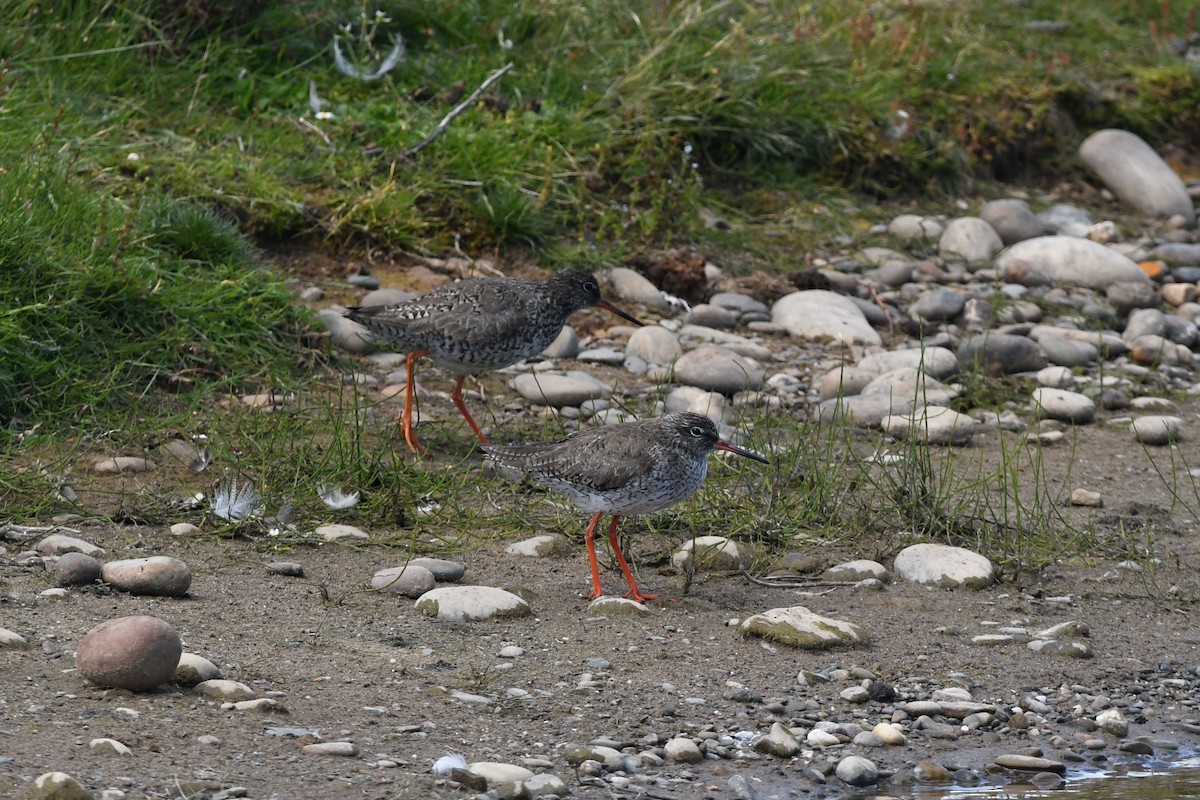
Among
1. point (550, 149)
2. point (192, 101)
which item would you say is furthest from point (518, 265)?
point (192, 101)

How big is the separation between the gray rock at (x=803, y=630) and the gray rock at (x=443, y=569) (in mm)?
1198

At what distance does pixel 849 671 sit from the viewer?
5.49 m

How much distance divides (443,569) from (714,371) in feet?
9.20

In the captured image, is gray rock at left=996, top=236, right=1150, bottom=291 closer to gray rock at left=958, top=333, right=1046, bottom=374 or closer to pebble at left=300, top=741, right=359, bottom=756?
gray rock at left=958, top=333, right=1046, bottom=374

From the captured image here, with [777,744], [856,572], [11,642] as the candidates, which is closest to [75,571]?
[11,642]

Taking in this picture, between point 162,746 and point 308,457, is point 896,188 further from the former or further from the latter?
point 162,746

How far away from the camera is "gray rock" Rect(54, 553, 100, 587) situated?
18.7 ft

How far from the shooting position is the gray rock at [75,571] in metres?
5.70

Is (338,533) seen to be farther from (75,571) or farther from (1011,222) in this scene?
(1011,222)

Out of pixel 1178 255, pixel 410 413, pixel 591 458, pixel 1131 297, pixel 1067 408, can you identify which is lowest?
pixel 591 458

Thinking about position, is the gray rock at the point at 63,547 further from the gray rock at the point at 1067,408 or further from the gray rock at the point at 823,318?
the gray rock at the point at 1067,408

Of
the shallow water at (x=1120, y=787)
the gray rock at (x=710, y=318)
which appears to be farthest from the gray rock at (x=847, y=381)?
the shallow water at (x=1120, y=787)

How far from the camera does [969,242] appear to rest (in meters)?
11.0

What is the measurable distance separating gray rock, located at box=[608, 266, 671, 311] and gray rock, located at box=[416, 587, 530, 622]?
413 cm
